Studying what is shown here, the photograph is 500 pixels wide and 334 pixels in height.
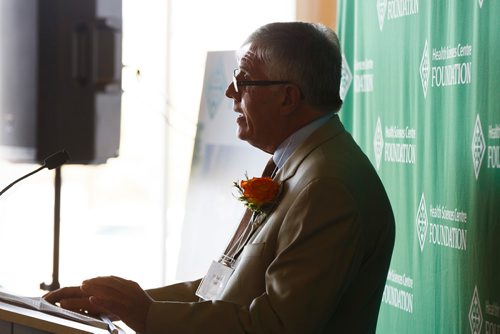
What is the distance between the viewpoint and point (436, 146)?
2658 mm

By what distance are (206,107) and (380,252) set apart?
8.43ft

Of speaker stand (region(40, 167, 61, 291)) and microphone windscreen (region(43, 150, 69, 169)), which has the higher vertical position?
microphone windscreen (region(43, 150, 69, 169))

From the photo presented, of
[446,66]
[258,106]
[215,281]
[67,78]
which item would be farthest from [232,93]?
[67,78]

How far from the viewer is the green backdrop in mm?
2328

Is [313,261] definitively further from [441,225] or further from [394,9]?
[394,9]

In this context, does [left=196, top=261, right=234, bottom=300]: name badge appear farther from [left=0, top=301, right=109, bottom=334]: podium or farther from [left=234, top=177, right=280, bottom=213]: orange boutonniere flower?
[left=0, top=301, right=109, bottom=334]: podium

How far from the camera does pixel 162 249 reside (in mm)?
5395

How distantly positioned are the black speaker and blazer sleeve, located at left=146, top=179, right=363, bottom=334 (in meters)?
2.85

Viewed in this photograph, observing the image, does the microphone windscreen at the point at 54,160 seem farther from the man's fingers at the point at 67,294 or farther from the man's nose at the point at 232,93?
the man's nose at the point at 232,93

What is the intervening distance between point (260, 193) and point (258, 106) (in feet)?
0.91

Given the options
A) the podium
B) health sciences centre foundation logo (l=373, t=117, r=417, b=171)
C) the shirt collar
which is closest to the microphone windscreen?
the shirt collar

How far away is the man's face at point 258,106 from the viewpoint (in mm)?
2326

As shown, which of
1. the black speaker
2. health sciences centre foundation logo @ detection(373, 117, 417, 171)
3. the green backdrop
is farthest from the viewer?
the black speaker

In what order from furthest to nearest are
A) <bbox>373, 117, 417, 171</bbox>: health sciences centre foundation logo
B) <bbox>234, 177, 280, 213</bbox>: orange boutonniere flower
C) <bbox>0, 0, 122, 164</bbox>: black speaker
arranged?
<bbox>0, 0, 122, 164</bbox>: black speaker < <bbox>373, 117, 417, 171</bbox>: health sciences centre foundation logo < <bbox>234, 177, 280, 213</bbox>: orange boutonniere flower
